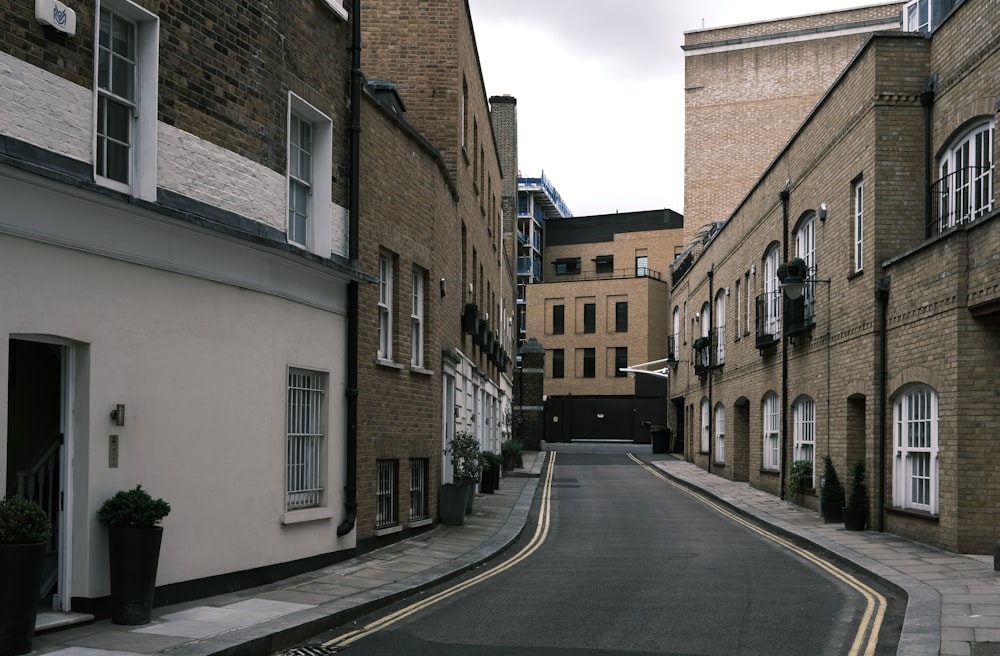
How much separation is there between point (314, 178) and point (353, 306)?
1741mm

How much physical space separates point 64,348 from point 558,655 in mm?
4888

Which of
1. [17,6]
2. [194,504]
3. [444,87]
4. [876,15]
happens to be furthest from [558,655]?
[876,15]

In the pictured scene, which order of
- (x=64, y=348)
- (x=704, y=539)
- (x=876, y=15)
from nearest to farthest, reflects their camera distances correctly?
(x=64, y=348) → (x=704, y=539) → (x=876, y=15)

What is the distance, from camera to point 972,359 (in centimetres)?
1468

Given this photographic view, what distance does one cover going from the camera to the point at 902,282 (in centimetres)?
1714

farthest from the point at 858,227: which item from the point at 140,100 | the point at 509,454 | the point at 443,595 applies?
the point at 509,454

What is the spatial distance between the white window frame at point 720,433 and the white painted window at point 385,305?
66.7 ft

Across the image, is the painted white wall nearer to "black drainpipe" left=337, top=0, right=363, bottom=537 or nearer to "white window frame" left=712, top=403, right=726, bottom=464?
"black drainpipe" left=337, top=0, right=363, bottom=537

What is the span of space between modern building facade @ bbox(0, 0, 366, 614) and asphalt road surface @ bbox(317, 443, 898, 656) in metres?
2.10

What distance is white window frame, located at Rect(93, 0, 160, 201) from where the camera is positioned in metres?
9.84

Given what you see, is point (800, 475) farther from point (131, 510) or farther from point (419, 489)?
point (131, 510)

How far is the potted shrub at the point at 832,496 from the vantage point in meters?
19.5

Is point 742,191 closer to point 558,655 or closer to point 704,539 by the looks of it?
point 704,539

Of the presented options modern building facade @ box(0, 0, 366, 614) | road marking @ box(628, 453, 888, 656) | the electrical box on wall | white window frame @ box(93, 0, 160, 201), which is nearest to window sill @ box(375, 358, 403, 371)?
modern building facade @ box(0, 0, 366, 614)
